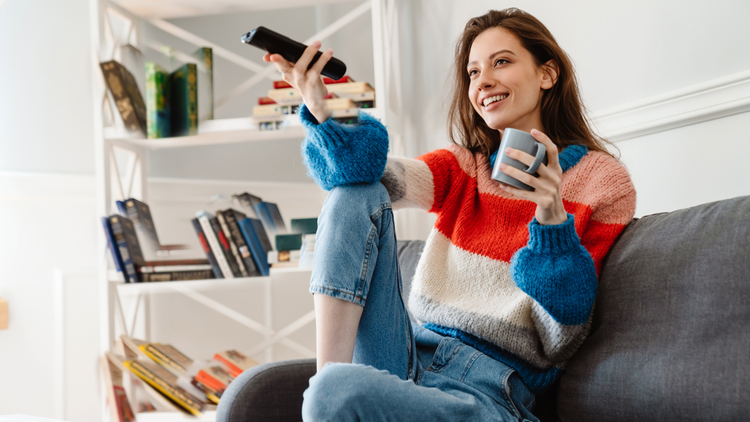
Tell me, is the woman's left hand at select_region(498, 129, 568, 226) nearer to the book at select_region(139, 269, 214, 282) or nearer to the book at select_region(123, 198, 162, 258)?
the book at select_region(139, 269, 214, 282)

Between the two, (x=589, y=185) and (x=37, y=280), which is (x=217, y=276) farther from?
(x=589, y=185)

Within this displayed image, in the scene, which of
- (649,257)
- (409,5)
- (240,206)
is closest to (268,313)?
(240,206)

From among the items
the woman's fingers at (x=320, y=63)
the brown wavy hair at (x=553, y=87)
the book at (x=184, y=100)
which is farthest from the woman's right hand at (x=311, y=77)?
the book at (x=184, y=100)

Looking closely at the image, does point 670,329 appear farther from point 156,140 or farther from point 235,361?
point 156,140

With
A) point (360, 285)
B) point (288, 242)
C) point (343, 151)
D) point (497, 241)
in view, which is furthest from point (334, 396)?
point (288, 242)

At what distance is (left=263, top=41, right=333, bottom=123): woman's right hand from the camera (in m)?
0.86

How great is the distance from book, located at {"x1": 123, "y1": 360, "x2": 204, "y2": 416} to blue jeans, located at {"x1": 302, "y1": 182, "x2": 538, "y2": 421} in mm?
1045

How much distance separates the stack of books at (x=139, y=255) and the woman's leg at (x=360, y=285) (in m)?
1.07

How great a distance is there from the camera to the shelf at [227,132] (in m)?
1.71

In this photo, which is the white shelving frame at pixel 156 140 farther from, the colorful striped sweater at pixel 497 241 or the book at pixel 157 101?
the colorful striped sweater at pixel 497 241

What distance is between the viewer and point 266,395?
98 centimetres

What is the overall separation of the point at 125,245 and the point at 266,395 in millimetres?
990

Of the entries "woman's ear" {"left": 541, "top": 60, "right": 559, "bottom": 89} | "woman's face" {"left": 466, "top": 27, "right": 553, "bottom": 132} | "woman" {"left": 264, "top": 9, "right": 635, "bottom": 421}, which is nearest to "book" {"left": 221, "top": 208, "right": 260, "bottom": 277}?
"woman" {"left": 264, "top": 9, "right": 635, "bottom": 421}

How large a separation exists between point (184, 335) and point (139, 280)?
0.37 metres
